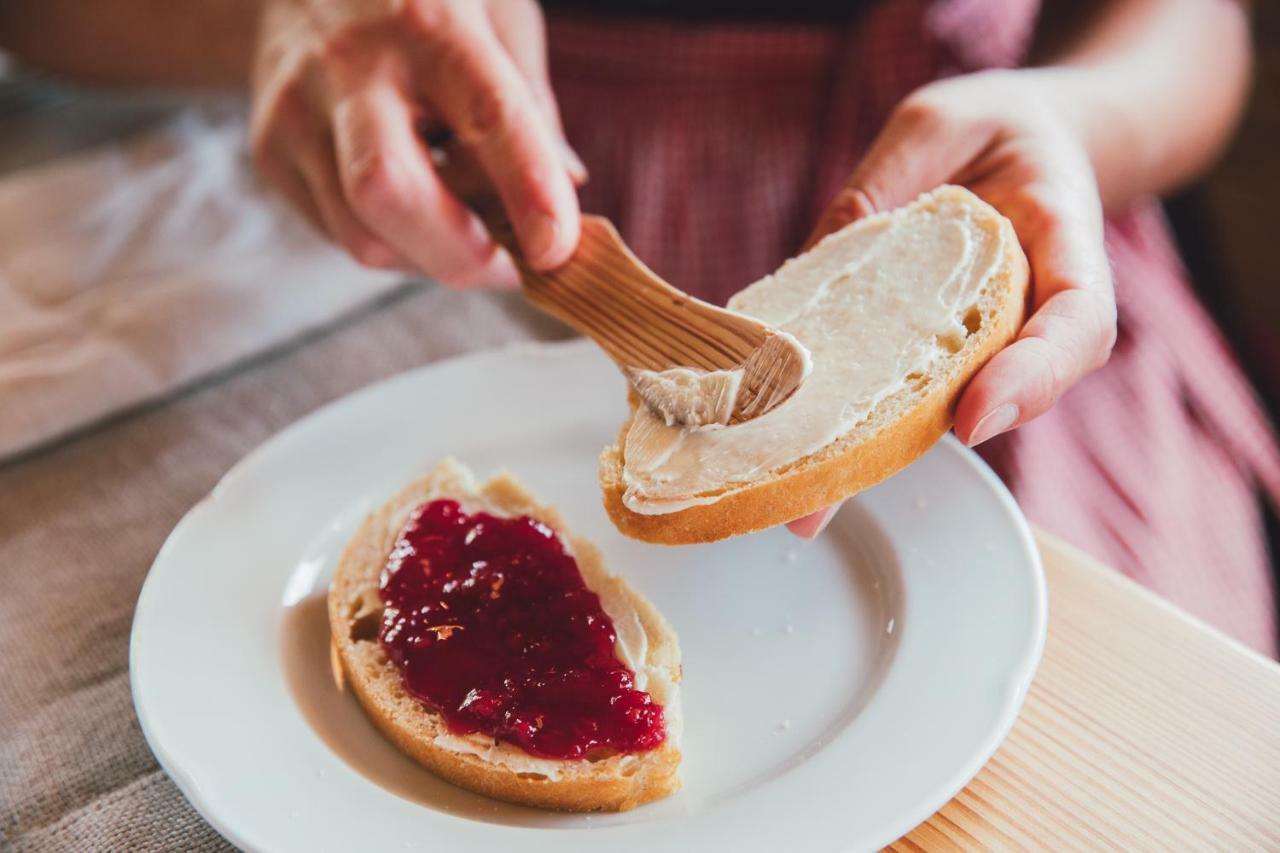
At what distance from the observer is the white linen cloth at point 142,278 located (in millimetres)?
2152

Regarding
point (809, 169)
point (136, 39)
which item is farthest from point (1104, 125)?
point (136, 39)

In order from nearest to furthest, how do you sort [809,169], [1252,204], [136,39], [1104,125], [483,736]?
[483,736]
[1104,125]
[809,169]
[136,39]
[1252,204]

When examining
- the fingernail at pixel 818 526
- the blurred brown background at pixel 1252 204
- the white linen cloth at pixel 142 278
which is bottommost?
the blurred brown background at pixel 1252 204

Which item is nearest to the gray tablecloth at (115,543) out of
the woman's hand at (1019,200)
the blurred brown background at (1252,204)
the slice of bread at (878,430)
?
the slice of bread at (878,430)

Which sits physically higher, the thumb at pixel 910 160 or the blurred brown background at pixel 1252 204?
the thumb at pixel 910 160

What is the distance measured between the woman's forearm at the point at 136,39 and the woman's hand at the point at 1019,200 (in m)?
1.95

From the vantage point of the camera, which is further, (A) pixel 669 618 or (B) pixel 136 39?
(B) pixel 136 39

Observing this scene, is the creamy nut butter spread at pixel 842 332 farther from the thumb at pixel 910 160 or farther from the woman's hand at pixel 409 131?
the woman's hand at pixel 409 131

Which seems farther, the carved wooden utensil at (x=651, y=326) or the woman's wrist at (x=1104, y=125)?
the woman's wrist at (x=1104, y=125)

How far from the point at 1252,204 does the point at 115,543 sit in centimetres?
346

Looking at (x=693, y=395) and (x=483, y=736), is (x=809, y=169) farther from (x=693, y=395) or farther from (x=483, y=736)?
(x=483, y=736)

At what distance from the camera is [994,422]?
142 centimetres

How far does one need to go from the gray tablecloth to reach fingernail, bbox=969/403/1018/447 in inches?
45.3

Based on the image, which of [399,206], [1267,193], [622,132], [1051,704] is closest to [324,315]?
[399,206]
